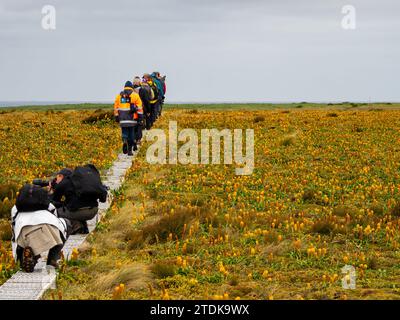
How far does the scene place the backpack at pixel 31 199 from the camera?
9.05 meters

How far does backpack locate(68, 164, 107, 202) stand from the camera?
11062 mm

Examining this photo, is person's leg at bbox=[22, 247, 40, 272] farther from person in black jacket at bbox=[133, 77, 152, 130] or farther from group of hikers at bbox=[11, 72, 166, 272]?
person in black jacket at bbox=[133, 77, 152, 130]

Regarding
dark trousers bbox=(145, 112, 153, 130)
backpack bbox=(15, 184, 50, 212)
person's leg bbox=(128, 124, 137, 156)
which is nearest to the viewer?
backpack bbox=(15, 184, 50, 212)

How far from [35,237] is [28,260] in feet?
1.27

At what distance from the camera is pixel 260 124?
3075 centimetres

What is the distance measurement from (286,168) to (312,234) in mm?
7541

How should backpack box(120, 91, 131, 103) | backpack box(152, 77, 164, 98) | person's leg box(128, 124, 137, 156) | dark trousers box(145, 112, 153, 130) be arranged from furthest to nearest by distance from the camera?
backpack box(152, 77, 164, 98)
dark trousers box(145, 112, 153, 130)
person's leg box(128, 124, 137, 156)
backpack box(120, 91, 131, 103)

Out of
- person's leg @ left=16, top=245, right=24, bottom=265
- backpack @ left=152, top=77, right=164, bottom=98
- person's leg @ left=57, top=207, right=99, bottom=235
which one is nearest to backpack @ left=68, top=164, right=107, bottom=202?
person's leg @ left=57, top=207, right=99, bottom=235

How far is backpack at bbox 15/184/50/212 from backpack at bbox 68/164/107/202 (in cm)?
186

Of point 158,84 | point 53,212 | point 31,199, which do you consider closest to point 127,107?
point 53,212

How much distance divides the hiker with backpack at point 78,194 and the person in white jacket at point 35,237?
6.02 feet

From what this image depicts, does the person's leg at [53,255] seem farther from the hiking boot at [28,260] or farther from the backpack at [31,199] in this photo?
the backpack at [31,199]
